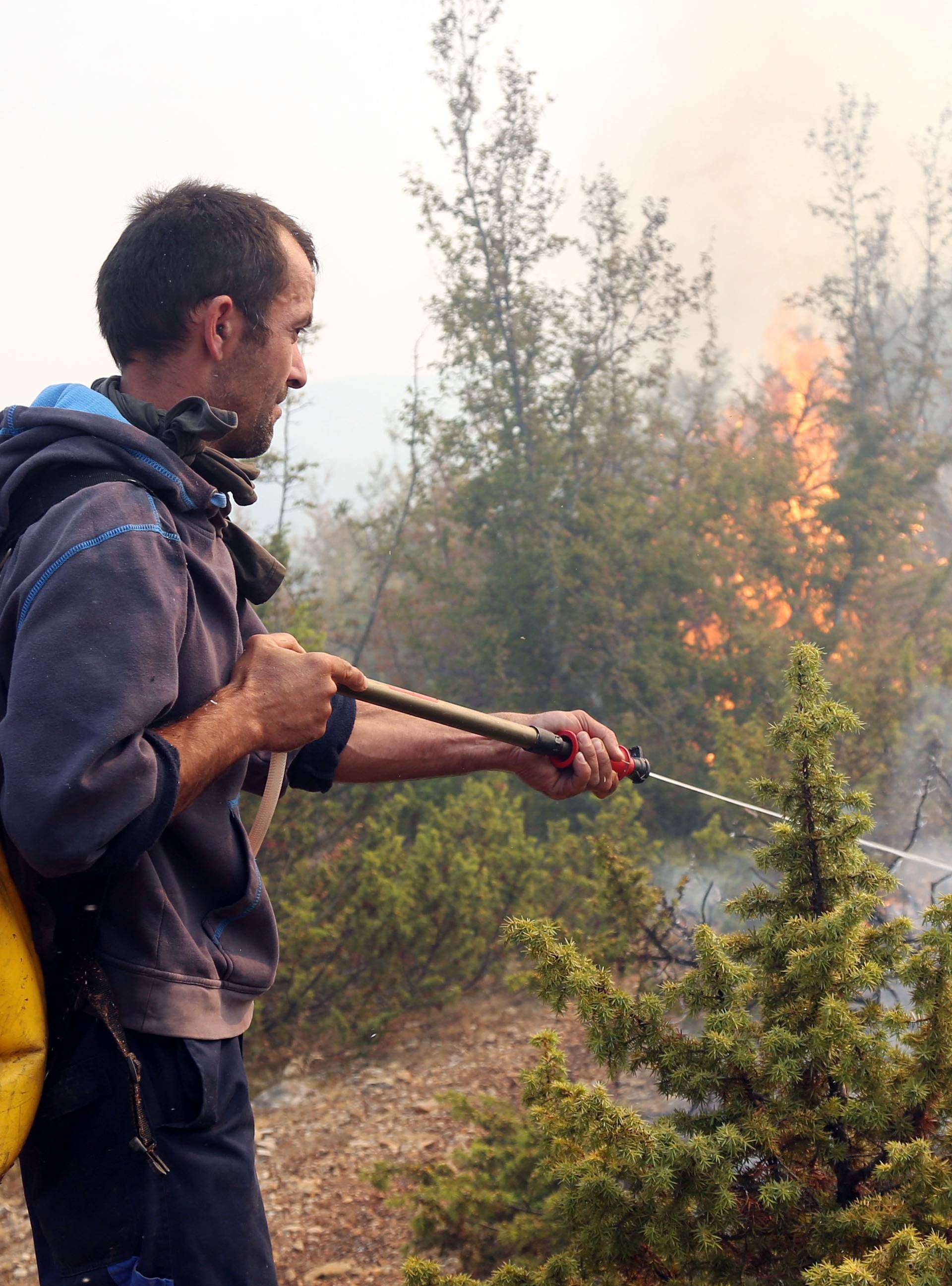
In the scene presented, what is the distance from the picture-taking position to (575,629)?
9906 mm

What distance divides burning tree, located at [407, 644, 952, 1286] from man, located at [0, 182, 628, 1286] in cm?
58

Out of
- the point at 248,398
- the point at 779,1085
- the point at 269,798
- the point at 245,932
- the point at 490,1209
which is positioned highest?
the point at 248,398

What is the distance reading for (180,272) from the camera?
1950 millimetres

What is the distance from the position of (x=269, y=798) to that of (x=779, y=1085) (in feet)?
3.76

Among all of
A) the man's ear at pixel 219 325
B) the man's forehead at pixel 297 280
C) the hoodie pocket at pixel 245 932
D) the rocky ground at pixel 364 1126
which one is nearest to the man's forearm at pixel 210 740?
the hoodie pocket at pixel 245 932

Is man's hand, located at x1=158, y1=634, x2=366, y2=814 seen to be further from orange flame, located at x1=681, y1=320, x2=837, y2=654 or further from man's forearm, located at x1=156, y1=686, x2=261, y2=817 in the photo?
orange flame, located at x1=681, y1=320, x2=837, y2=654

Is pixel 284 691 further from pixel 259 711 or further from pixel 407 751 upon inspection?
pixel 407 751

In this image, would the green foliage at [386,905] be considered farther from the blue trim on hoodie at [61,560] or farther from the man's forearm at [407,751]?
the blue trim on hoodie at [61,560]

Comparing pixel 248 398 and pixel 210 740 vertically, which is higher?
pixel 248 398

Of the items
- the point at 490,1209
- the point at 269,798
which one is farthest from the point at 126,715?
the point at 490,1209

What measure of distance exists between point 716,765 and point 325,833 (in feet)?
8.09

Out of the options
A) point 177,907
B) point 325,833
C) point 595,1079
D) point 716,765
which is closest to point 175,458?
point 177,907

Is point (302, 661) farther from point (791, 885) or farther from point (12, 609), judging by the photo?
point (791, 885)

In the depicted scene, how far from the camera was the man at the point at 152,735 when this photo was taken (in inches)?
58.4
